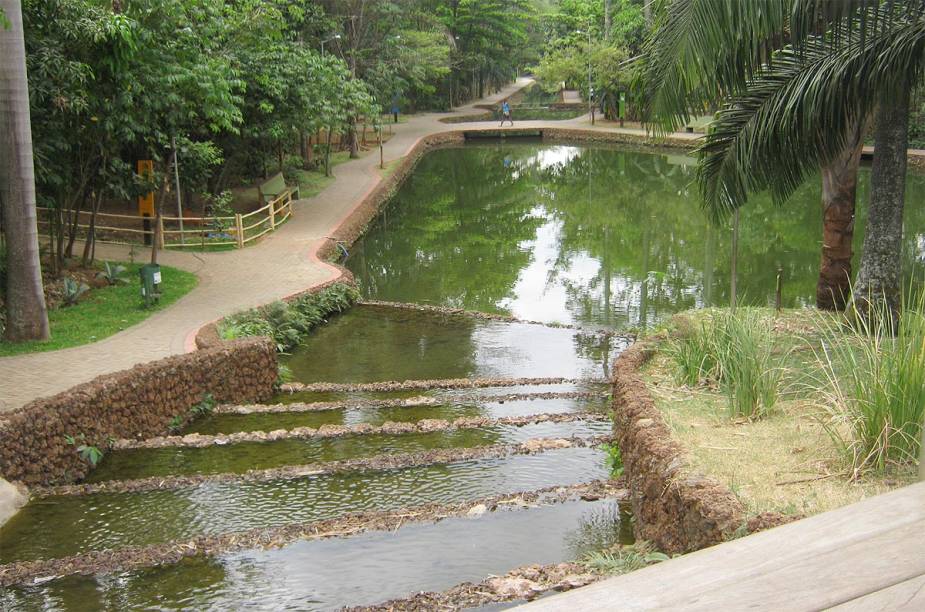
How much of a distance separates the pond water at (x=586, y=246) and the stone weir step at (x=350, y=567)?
8998 mm

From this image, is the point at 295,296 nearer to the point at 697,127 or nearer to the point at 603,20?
the point at 697,127

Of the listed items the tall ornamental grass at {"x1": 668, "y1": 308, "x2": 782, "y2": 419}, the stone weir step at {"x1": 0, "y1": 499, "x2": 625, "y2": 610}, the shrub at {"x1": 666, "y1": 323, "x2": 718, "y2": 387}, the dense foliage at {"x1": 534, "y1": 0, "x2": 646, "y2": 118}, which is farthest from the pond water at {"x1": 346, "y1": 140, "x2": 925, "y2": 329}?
the dense foliage at {"x1": 534, "y1": 0, "x2": 646, "y2": 118}

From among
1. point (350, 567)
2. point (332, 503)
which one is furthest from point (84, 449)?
→ point (350, 567)

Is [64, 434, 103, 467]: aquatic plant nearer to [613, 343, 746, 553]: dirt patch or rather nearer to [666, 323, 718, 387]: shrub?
[613, 343, 746, 553]: dirt patch

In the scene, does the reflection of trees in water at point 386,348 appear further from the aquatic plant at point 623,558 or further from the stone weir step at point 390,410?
the aquatic plant at point 623,558

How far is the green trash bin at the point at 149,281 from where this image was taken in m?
15.1

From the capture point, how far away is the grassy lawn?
5848mm

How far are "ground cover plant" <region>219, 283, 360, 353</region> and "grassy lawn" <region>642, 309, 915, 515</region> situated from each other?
6.91 m

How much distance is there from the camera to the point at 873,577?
5.93 ft

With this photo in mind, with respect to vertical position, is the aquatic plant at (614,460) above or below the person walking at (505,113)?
below

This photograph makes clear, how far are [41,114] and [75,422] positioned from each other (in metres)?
7.05

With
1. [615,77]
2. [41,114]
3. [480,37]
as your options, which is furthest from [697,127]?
[41,114]

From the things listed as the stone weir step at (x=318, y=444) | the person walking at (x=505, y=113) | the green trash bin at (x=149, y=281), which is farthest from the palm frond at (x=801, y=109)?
the person walking at (x=505, y=113)

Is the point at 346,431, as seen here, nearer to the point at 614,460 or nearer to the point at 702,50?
the point at 614,460
